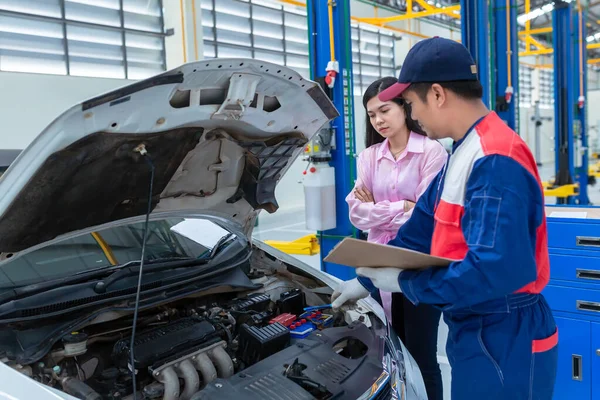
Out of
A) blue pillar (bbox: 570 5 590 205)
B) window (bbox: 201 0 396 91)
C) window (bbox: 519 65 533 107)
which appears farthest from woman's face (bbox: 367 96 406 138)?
window (bbox: 519 65 533 107)

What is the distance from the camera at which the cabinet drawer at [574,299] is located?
2.58 metres

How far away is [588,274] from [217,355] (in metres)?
1.97

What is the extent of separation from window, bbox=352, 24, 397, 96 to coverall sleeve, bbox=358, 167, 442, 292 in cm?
1141

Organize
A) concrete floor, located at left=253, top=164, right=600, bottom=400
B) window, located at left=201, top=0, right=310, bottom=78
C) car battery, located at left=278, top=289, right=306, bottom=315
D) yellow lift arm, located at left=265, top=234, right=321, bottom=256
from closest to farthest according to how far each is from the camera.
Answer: car battery, located at left=278, top=289, right=306, bottom=315
yellow lift arm, located at left=265, top=234, right=321, bottom=256
concrete floor, located at left=253, top=164, right=600, bottom=400
window, located at left=201, top=0, right=310, bottom=78

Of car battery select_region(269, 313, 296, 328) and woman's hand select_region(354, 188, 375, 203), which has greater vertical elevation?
woman's hand select_region(354, 188, 375, 203)

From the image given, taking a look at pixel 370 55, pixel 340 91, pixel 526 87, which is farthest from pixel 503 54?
pixel 526 87

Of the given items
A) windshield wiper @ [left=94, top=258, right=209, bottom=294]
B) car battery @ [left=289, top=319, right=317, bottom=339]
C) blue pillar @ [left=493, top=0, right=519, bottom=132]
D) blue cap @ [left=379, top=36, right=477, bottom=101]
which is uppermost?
blue pillar @ [left=493, top=0, right=519, bottom=132]

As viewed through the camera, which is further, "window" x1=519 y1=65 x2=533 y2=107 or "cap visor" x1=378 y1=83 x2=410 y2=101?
"window" x1=519 y1=65 x2=533 y2=107

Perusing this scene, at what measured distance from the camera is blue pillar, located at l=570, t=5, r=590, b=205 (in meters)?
7.74

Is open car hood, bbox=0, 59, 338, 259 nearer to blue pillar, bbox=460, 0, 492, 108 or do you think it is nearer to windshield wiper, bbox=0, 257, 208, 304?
windshield wiper, bbox=0, 257, 208, 304

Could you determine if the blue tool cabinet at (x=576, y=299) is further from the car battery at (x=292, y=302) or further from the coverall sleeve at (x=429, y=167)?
the car battery at (x=292, y=302)

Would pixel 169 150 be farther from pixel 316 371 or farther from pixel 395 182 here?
pixel 395 182

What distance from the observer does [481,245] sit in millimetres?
1236

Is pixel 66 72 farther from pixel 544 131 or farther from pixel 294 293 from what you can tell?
pixel 544 131
